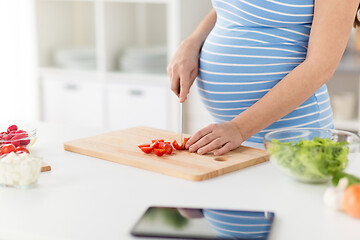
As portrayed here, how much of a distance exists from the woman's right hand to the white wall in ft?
6.90

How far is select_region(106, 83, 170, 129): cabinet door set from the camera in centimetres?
315

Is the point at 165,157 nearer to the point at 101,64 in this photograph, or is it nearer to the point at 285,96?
the point at 285,96

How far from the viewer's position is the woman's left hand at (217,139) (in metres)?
1.30

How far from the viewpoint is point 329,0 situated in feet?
4.35

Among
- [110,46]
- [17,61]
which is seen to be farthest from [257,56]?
[17,61]

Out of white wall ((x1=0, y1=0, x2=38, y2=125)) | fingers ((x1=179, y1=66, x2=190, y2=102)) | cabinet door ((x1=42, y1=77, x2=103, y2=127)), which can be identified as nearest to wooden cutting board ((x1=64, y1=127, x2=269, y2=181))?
fingers ((x1=179, y1=66, x2=190, y2=102))

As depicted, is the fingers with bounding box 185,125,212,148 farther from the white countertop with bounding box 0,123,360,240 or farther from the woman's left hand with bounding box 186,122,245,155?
the white countertop with bounding box 0,123,360,240

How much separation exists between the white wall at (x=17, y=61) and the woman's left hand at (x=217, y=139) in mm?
2375

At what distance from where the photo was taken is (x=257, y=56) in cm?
152

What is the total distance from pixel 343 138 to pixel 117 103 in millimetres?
2222

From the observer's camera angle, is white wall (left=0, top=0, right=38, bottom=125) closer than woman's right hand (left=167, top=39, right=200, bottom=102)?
No

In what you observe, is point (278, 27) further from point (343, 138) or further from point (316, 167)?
point (316, 167)

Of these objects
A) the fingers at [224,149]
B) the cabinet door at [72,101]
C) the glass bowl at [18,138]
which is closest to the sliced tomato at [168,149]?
the fingers at [224,149]

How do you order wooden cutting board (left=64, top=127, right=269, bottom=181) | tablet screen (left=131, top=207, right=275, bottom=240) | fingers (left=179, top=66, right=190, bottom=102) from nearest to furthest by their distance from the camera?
1. tablet screen (left=131, top=207, right=275, bottom=240)
2. wooden cutting board (left=64, top=127, right=269, bottom=181)
3. fingers (left=179, top=66, right=190, bottom=102)
